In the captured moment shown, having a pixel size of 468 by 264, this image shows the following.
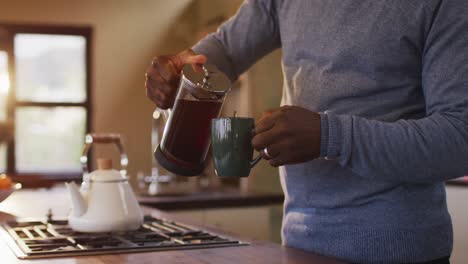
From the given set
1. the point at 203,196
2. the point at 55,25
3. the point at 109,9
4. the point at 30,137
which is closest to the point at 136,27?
the point at 109,9

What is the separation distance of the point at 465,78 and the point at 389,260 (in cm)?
35

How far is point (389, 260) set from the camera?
128 centimetres

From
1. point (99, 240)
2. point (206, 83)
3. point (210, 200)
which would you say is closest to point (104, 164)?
point (99, 240)

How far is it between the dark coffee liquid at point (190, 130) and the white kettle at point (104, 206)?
0.84 feet

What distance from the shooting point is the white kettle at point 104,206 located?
1561 millimetres

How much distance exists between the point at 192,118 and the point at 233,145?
222 millimetres

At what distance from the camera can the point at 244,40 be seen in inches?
62.4

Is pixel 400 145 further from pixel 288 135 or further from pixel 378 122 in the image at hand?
pixel 288 135

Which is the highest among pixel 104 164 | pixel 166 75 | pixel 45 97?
pixel 166 75

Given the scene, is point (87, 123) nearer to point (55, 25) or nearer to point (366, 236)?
point (55, 25)

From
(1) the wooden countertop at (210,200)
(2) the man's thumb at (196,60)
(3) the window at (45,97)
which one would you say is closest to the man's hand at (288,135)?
(2) the man's thumb at (196,60)

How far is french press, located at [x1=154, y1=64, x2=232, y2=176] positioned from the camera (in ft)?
4.34

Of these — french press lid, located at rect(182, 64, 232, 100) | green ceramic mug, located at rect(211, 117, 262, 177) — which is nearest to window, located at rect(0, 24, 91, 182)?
french press lid, located at rect(182, 64, 232, 100)

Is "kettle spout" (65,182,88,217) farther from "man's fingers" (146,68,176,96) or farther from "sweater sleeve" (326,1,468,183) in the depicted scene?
"sweater sleeve" (326,1,468,183)
